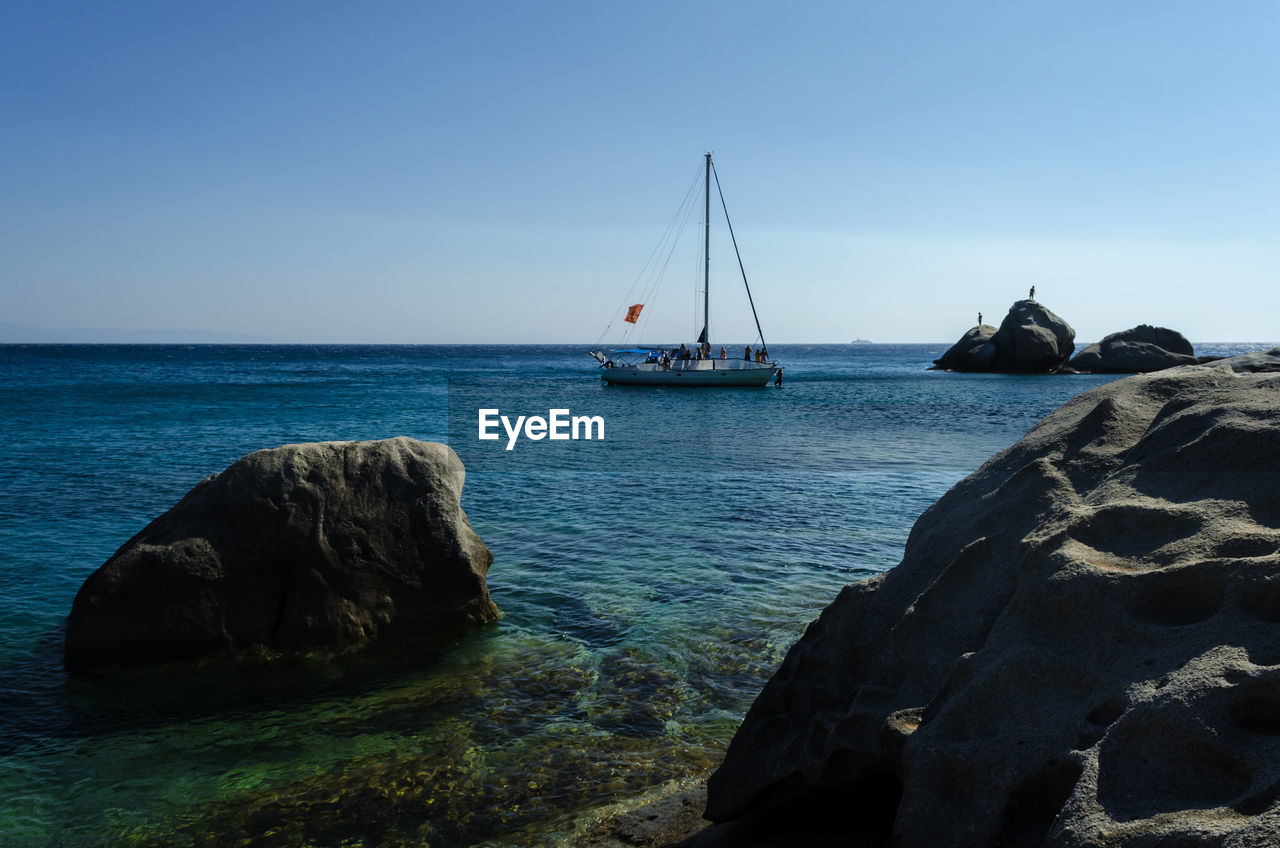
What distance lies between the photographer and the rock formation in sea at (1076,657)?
270 cm

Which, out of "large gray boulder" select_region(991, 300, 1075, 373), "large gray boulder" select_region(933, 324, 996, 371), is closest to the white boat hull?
"large gray boulder" select_region(991, 300, 1075, 373)

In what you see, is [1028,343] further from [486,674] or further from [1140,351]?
[486,674]

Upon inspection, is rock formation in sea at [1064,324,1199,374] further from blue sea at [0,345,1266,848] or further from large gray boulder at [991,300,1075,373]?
blue sea at [0,345,1266,848]

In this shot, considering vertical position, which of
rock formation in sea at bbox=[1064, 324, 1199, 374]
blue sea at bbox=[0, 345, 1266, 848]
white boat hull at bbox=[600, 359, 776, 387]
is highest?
rock formation in sea at bbox=[1064, 324, 1199, 374]

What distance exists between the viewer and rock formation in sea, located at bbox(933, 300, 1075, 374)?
67.1m

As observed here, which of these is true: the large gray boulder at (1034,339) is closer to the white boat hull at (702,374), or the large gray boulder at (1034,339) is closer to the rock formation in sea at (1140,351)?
the rock formation in sea at (1140,351)

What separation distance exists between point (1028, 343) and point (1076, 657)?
235 ft

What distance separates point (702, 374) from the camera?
5212 cm

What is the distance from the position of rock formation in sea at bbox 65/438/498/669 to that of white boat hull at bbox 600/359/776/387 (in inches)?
1724

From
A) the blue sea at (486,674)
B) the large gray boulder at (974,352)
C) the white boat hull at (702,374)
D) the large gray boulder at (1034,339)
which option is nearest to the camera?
the blue sea at (486,674)

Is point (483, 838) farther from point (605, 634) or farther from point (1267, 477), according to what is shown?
point (1267, 477)

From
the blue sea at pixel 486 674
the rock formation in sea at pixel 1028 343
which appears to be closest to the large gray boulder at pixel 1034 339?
the rock formation in sea at pixel 1028 343

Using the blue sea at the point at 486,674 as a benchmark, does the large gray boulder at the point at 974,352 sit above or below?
above

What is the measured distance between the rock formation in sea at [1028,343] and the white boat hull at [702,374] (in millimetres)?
27367
